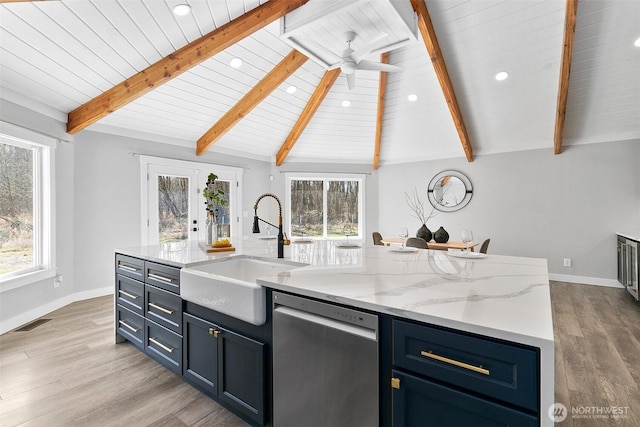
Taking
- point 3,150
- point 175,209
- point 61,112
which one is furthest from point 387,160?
point 3,150

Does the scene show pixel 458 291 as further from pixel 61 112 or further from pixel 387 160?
pixel 387 160

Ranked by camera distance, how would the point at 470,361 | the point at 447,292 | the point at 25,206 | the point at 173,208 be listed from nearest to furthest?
the point at 470,361 < the point at 447,292 < the point at 25,206 < the point at 173,208

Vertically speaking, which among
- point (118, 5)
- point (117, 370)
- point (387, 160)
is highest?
point (118, 5)

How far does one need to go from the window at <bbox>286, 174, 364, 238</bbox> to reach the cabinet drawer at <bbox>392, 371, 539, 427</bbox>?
5.79 meters

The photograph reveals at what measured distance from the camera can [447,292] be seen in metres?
1.30

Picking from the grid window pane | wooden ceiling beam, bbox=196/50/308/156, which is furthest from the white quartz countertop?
the grid window pane

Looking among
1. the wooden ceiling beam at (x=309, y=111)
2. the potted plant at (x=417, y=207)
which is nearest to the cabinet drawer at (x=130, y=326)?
the wooden ceiling beam at (x=309, y=111)

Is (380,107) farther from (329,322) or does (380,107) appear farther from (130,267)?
(329,322)

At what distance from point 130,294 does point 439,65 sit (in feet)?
13.8

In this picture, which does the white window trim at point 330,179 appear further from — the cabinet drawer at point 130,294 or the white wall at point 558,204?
the cabinet drawer at point 130,294

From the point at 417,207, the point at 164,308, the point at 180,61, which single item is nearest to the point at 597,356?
the point at 164,308

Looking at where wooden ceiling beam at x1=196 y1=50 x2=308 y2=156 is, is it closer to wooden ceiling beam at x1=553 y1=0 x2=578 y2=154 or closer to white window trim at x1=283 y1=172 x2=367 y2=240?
white window trim at x1=283 y1=172 x2=367 y2=240

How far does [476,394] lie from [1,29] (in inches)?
153

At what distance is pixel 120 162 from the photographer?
4.44 metres
